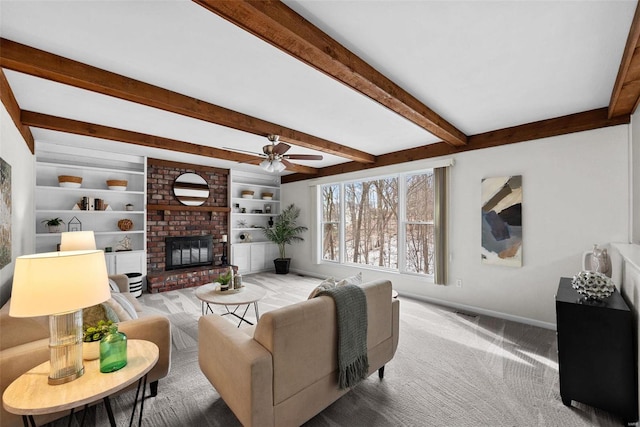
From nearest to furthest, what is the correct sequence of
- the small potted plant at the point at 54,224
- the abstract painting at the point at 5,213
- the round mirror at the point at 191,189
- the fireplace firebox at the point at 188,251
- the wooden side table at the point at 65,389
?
1. the wooden side table at the point at 65,389
2. the abstract painting at the point at 5,213
3. the small potted plant at the point at 54,224
4. the fireplace firebox at the point at 188,251
5. the round mirror at the point at 191,189

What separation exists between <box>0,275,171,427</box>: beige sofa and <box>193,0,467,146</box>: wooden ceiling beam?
2126 millimetres

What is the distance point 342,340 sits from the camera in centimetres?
190

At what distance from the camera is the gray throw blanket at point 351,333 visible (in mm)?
1900

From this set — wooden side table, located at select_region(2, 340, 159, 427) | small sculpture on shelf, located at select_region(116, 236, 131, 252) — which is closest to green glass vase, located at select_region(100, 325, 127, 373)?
wooden side table, located at select_region(2, 340, 159, 427)

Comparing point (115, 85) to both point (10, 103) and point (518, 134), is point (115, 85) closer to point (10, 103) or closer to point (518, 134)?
point (10, 103)

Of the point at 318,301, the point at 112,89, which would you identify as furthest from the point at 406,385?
the point at 112,89

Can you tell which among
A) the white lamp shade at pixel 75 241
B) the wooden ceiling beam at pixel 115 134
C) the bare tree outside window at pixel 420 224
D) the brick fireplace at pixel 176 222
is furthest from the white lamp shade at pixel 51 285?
the bare tree outside window at pixel 420 224

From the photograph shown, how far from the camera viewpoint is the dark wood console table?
1857mm

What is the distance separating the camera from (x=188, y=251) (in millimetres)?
5930

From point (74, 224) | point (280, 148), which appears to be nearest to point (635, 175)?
point (280, 148)

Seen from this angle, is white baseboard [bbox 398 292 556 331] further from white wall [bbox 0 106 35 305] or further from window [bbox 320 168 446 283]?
white wall [bbox 0 106 35 305]

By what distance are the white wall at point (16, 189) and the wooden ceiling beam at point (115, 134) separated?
0.26 meters

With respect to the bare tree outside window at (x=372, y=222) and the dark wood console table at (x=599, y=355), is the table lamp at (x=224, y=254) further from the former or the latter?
the dark wood console table at (x=599, y=355)

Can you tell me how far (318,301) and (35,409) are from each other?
1370 millimetres
